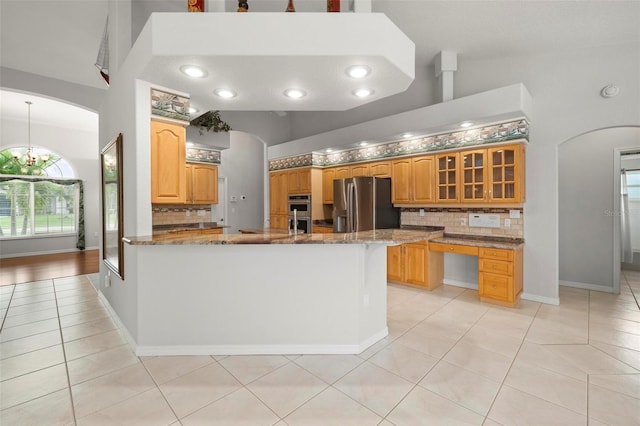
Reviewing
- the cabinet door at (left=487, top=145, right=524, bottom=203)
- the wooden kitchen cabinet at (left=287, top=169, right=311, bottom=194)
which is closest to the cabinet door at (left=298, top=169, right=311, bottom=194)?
the wooden kitchen cabinet at (left=287, top=169, right=311, bottom=194)

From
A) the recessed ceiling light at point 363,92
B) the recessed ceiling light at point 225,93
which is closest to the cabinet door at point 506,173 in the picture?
the recessed ceiling light at point 363,92

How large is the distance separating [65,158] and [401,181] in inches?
360

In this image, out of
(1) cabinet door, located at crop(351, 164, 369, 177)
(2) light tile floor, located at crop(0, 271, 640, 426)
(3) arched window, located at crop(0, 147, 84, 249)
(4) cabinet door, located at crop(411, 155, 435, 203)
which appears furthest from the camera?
(3) arched window, located at crop(0, 147, 84, 249)

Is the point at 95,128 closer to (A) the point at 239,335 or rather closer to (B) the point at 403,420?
(A) the point at 239,335

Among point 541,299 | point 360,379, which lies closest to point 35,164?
point 360,379

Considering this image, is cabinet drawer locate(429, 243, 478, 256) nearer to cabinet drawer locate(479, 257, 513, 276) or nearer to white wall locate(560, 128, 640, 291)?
cabinet drawer locate(479, 257, 513, 276)

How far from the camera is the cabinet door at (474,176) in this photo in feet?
13.7

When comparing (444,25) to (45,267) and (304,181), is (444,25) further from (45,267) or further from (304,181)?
(45,267)

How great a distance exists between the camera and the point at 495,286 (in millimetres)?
3904

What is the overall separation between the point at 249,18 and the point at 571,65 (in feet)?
13.7

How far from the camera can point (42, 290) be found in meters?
4.59

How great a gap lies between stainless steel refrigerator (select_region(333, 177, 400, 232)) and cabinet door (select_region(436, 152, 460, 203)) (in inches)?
33.1

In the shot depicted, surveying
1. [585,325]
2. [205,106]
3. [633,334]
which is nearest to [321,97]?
[205,106]

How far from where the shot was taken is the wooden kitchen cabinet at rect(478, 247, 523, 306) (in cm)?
378
